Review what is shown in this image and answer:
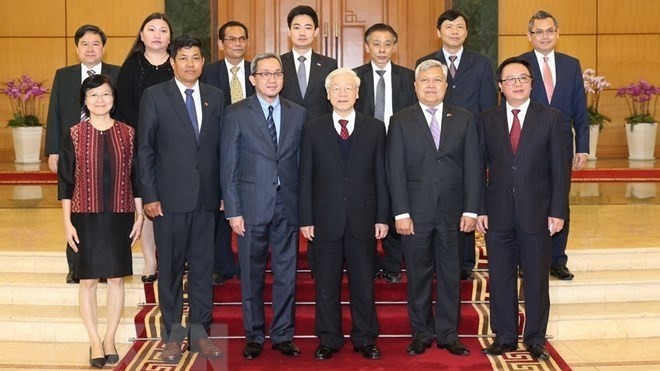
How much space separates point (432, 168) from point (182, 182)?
1361 millimetres

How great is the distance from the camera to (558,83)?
582cm

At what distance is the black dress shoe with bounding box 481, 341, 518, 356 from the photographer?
516 cm

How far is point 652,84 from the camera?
11445 mm

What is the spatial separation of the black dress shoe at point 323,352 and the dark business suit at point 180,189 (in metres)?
0.64

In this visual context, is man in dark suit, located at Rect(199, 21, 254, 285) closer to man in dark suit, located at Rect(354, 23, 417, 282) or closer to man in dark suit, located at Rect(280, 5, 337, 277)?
man in dark suit, located at Rect(280, 5, 337, 277)

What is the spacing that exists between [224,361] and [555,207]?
78.3 inches

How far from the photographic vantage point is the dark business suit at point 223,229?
579 cm

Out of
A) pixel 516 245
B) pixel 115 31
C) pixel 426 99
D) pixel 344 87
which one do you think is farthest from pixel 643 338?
pixel 115 31

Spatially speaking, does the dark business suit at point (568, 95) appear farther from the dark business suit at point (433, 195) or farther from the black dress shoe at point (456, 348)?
the black dress shoe at point (456, 348)

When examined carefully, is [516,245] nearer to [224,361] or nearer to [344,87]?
[344,87]

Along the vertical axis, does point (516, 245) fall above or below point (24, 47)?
below

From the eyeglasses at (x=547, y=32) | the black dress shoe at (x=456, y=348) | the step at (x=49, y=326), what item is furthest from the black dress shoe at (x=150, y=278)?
the eyeglasses at (x=547, y=32)

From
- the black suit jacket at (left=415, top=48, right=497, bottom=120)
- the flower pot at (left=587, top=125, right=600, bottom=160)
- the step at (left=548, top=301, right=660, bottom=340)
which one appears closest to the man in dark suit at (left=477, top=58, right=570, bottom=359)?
the step at (left=548, top=301, right=660, bottom=340)

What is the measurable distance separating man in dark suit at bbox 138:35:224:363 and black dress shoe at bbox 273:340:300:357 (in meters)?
0.34
